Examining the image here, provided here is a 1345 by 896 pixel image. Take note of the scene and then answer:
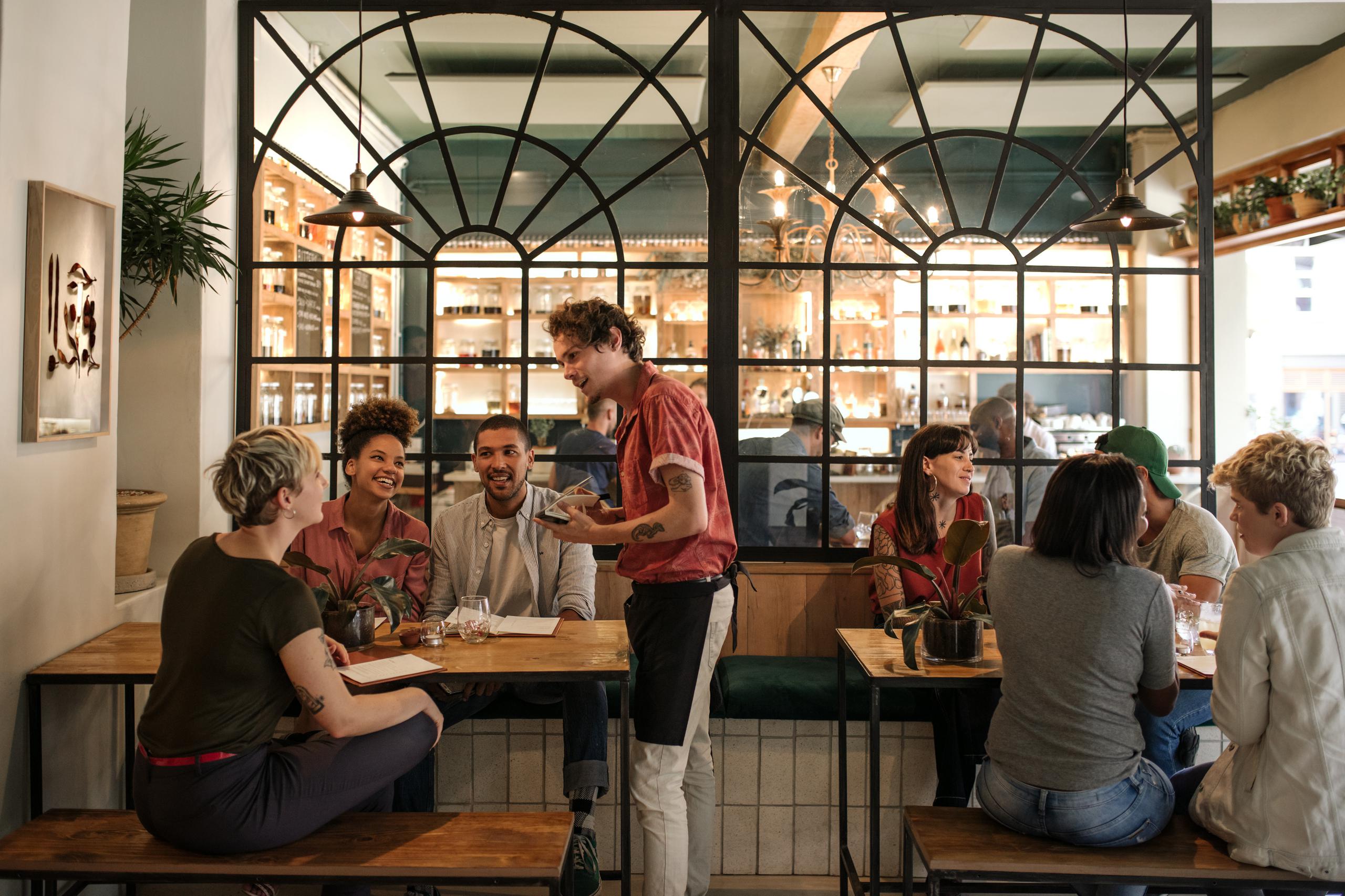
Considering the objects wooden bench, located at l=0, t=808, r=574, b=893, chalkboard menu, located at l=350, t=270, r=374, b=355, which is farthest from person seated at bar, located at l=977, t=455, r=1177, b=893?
chalkboard menu, located at l=350, t=270, r=374, b=355

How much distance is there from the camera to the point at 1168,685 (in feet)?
7.14

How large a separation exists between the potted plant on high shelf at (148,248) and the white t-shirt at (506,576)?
48.6 inches

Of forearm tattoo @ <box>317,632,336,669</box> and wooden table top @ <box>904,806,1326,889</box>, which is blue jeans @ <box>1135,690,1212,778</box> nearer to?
wooden table top @ <box>904,806,1326,889</box>

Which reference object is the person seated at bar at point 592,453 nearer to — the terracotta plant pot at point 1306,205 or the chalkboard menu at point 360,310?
the chalkboard menu at point 360,310

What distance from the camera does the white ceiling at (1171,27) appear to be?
4.13m

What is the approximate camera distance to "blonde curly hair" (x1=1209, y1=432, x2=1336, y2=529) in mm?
2133

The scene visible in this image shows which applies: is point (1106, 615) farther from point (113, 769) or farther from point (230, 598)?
point (113, 769)

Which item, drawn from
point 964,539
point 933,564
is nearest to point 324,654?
point 964,539

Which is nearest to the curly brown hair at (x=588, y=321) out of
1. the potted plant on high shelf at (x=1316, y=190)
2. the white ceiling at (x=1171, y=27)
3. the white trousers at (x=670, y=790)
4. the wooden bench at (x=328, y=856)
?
the white trousers at (x=670, y=790)

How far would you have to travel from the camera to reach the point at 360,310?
4.39 meters

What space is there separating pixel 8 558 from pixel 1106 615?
105 inches

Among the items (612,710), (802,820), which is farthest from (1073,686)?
(612,710)

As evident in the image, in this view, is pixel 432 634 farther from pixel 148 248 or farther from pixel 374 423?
pixel 148 248

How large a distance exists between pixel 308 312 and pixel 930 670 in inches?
123
